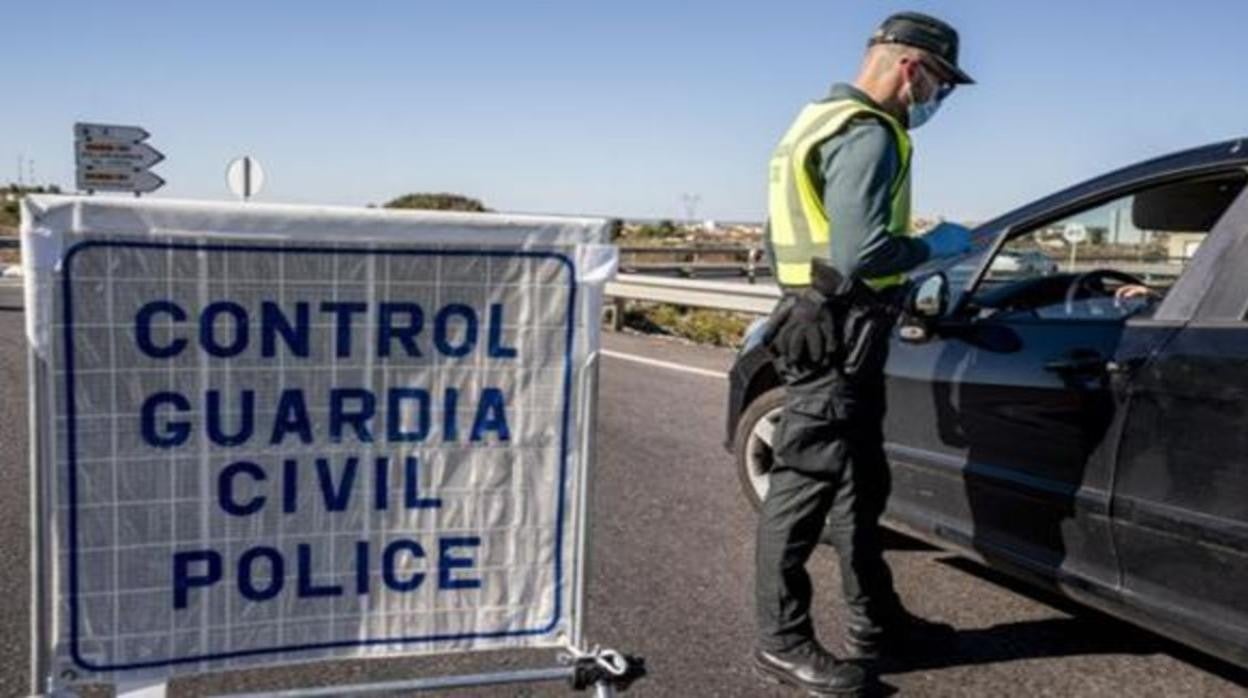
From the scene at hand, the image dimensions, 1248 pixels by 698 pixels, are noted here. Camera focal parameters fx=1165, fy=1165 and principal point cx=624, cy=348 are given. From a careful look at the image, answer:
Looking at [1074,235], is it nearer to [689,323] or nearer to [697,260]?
[689,323]

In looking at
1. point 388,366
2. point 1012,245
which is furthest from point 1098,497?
point 388,366

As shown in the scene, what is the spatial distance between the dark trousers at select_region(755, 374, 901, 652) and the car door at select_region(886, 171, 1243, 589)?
1.44 ft

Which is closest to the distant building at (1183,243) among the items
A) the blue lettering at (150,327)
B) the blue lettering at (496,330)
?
the blue lettering at (496,330)

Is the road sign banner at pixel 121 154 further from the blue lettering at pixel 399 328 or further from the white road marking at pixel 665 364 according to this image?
the blue lettering at pixel 399 328

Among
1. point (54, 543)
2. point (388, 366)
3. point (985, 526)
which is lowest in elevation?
point (985, 526)

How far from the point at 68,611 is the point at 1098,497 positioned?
2593mm

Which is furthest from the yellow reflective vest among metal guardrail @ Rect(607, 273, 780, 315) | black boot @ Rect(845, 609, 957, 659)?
metal guardrail @ Rect(607, 273, 780, 315)

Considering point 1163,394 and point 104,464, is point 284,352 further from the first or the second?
point 1163,394

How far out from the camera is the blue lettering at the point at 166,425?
2234mm

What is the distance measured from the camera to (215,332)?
2258 mm

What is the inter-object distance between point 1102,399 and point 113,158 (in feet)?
72.3

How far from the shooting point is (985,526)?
3.69m

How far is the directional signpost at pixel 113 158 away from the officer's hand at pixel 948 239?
69.0 feet

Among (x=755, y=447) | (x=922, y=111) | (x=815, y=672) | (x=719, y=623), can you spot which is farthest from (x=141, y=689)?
(x=755, y=447)
